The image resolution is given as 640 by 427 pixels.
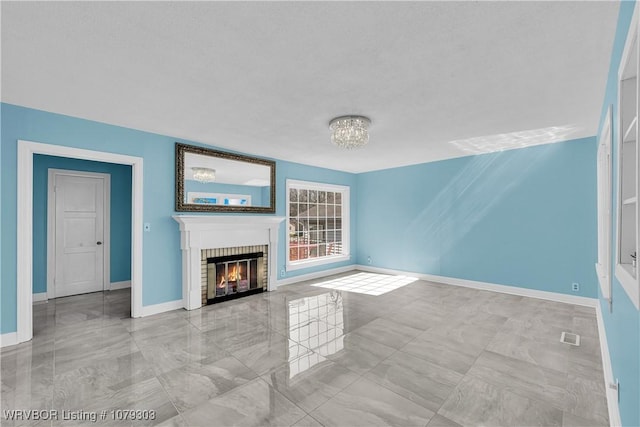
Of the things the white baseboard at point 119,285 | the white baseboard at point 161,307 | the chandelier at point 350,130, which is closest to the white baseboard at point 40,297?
the white baseboard at point 119,285

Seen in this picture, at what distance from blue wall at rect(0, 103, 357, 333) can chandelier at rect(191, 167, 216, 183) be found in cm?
34

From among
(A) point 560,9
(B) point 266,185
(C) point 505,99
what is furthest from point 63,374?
(C) point 505,99

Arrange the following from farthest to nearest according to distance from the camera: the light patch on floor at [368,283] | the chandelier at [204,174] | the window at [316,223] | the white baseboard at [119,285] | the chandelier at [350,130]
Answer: the window at [316,223] → the white baseboard at [119,285] → the light patch on floor at [368,283] → the chandelier at [204,174] → the chandelier at [350,130]

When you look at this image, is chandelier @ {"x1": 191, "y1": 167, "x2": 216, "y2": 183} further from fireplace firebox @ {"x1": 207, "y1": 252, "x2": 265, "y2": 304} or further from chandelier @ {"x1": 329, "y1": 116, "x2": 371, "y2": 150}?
chandelier @ {"x1": 329, "y1": 116, "x2": 371, "y2": 150}

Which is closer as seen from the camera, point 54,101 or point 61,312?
point 54,101

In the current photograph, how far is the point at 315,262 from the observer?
6.11 metres

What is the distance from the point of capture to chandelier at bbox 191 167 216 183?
423 cm

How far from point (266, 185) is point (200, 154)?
131 centimetres

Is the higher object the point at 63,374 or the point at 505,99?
the point at 505,99

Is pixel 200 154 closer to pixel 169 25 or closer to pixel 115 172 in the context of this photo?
pixel 115 172

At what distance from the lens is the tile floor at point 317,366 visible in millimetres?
1892

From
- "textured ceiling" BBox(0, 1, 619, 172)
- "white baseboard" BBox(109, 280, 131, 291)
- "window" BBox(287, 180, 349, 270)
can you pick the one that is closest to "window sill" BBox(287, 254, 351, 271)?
"window" BBox(287, 180, 349, 270)

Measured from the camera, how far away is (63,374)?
2336 millimetres

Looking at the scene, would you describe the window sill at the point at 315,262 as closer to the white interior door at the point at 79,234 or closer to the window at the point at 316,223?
the window at the point at 316,223
